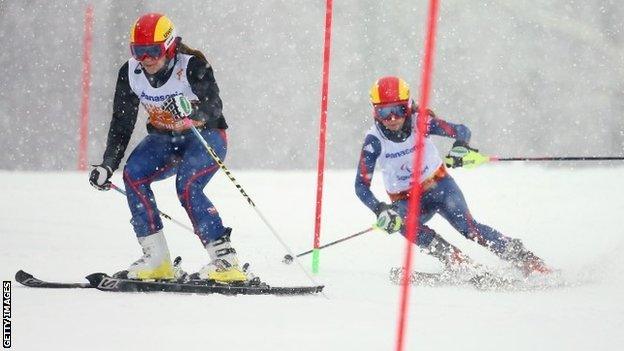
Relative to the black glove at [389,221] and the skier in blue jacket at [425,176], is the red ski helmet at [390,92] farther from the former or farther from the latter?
the black glove at [389,221]

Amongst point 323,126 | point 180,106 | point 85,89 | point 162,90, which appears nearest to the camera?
point 180,106

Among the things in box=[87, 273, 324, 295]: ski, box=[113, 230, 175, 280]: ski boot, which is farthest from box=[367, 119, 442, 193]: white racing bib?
box=[113, 230, 175, 280]: ski boot

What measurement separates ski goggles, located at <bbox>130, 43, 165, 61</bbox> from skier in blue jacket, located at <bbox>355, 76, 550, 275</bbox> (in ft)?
4.29

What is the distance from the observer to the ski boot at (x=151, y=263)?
409cm

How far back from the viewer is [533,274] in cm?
468

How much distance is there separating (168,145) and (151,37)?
0.56 m

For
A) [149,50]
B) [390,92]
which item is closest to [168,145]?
[149,50]

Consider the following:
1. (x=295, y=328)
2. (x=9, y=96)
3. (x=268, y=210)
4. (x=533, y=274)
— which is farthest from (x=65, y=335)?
(x=9, y=96)

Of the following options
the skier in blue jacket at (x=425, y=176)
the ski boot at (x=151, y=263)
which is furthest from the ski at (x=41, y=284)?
the skier in blue jacket at (x=425, y=176)

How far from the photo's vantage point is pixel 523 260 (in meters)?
4.71

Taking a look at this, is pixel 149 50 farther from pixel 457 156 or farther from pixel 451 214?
pixel 451 214

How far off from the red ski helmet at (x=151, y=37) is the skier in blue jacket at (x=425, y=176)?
129cm

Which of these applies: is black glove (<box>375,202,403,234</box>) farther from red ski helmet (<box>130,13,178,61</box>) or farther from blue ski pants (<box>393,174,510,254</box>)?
red ski helmet (<box>130,13,178,61</box>)

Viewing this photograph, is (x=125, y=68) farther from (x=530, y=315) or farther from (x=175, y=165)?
(x=530, y=315)
